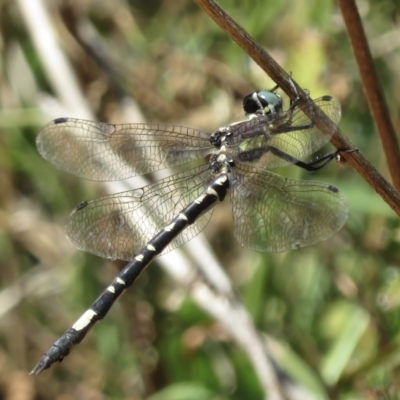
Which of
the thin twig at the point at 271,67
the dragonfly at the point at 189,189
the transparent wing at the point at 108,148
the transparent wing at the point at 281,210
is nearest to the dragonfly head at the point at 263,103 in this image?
the dragonfly at the point at 189,189

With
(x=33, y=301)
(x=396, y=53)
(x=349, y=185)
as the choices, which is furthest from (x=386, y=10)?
(x=33, y=301)

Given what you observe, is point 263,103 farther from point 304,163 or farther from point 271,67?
point 271,67

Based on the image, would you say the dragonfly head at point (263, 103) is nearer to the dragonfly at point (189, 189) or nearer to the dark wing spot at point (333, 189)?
the dragonfly at point (189, 189)

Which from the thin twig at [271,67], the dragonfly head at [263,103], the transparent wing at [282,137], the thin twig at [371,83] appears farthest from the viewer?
the dragonfly head at [263,103]

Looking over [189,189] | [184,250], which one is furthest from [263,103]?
[184,250]

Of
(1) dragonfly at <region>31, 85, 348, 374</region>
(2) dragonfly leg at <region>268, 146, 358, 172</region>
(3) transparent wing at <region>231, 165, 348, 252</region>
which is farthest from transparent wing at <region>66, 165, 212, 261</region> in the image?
(2) dragonfly leg at <region>268, 146, 358, 172</region>

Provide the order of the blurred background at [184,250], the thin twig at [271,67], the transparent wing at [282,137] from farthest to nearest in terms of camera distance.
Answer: the blurred background at [184,250], the transparent wing at [282,137], the thin twig at [271,67]

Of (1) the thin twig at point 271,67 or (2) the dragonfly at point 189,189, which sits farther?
(2) the dragonfly at point 189,189
